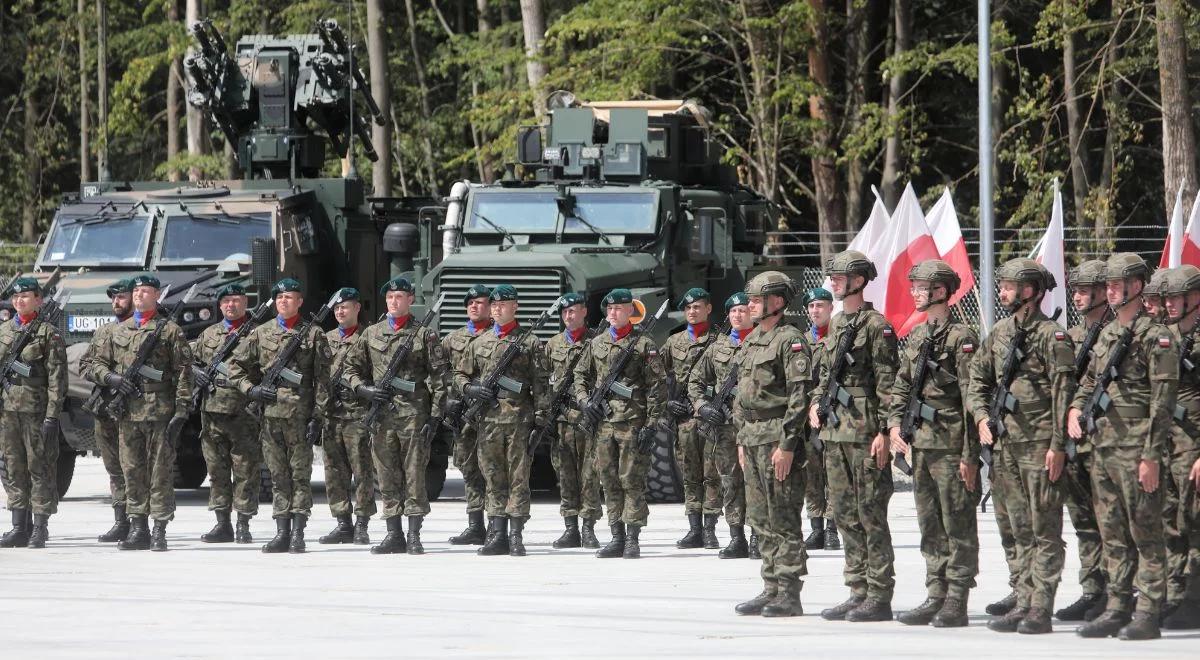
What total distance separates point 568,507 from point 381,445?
4.28 ft

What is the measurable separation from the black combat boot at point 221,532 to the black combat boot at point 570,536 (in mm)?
2232

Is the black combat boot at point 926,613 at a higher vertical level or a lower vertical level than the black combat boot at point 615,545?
higher

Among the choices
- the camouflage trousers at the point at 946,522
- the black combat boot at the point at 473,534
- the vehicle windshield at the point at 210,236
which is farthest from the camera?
the vehicle windshield at the point at 210,236

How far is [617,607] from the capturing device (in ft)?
33.1

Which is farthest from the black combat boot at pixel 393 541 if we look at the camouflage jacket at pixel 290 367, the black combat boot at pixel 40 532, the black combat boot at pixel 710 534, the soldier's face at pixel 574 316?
the black combat boot at pixel 40 532

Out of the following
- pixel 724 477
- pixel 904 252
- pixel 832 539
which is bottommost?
pixel 832 539

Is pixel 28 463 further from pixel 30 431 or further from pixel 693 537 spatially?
pixel 693 537

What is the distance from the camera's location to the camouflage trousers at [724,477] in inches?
496

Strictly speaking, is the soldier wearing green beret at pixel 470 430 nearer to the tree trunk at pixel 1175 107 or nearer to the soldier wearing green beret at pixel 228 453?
the soldier wearing green beret at pixel 228 453

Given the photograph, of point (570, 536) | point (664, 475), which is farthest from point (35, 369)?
point (664, 475)

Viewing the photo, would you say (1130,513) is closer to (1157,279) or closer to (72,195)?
(1157,279)

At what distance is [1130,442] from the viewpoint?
883cm

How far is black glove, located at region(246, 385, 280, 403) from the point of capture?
1296 cm

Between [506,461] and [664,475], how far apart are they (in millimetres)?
3388
